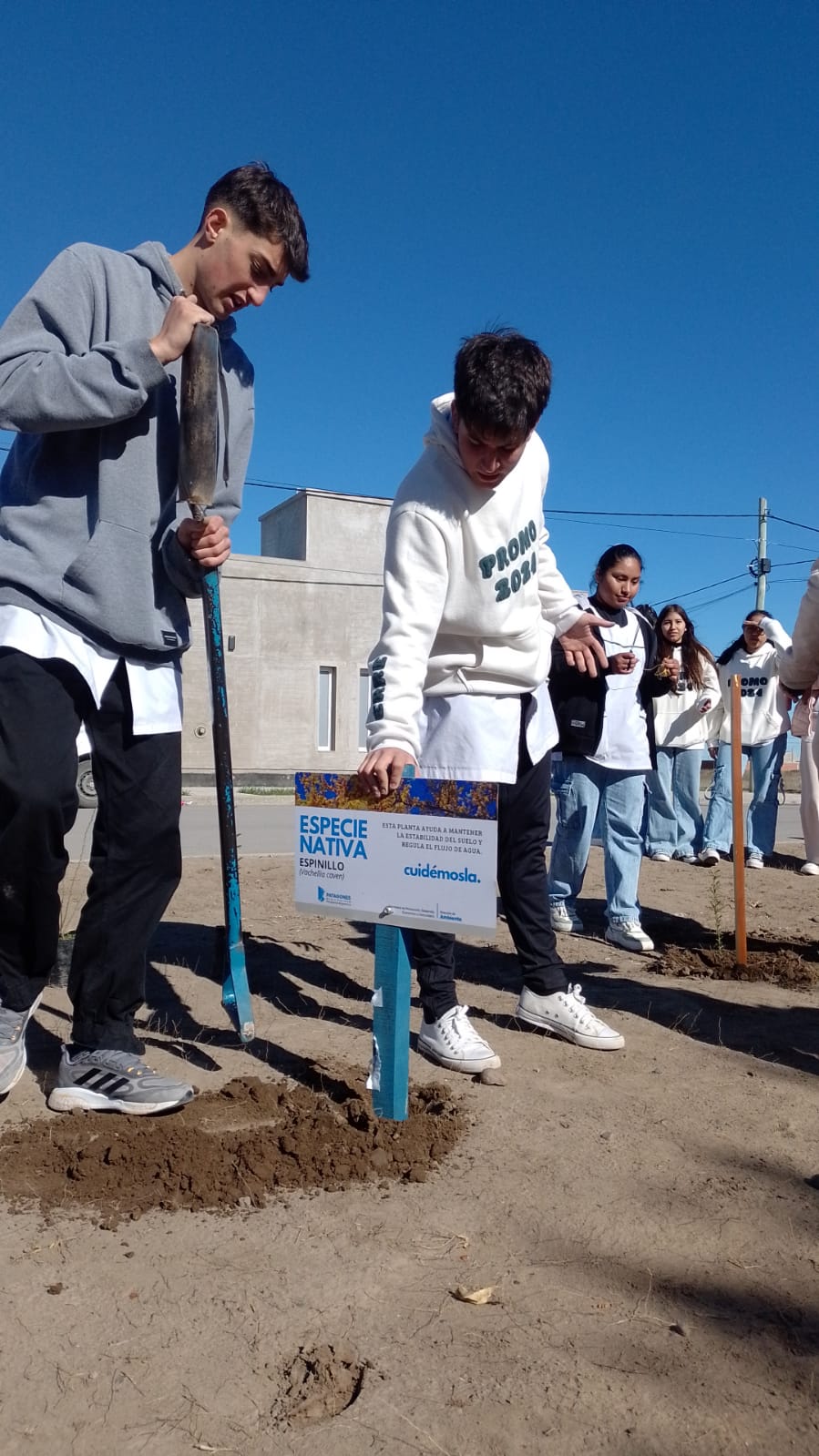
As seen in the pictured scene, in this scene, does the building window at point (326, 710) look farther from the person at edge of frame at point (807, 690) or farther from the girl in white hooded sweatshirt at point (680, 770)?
the person at edge of frame at point (807, 690)

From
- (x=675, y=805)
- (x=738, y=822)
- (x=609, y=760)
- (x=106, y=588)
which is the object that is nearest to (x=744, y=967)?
(x=738, y=822)

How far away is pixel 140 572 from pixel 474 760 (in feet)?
3.72

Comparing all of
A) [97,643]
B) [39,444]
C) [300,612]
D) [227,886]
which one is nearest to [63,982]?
[227,886]

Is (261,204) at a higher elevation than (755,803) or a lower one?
higher

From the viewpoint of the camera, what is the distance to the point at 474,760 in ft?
10.7

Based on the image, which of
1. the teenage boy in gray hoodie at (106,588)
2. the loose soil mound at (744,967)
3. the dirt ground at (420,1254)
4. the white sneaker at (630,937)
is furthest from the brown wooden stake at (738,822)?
the teenage boy in gray hoodie at (106,588)

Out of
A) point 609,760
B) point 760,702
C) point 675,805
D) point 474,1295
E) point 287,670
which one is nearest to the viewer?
point 474,1295

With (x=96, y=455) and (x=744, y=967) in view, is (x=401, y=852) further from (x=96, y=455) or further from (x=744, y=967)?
(x=744, y=967)

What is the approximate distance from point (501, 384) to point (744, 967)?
2.97 metres

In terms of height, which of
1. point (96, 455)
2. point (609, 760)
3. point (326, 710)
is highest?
point (96, 455)

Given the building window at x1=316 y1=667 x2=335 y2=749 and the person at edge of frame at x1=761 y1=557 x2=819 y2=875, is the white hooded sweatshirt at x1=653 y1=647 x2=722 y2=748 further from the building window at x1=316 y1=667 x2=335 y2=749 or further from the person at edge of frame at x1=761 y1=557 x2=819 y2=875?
the building window at x1=316 y1=667 x2=335 y2=749

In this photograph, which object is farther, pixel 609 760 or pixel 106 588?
pixel 609 760

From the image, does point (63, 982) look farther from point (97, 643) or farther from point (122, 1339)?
point (122, 1339)

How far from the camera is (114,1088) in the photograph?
2.75 m
